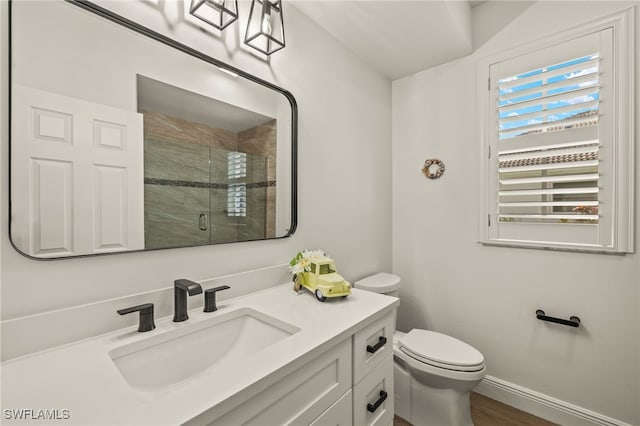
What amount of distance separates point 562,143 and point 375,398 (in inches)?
65.5

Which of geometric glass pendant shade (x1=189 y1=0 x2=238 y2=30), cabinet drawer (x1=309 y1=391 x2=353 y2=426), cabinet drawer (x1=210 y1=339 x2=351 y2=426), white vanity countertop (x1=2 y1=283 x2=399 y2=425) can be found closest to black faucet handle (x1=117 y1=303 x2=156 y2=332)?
white vanity countertop (x1=2 y1=283 x2=399 y2=425)

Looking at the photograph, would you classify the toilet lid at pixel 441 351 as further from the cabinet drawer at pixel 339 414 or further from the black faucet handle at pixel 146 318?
the black faucet handle at pixel 146 318

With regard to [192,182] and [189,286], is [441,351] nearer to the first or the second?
[189,286]

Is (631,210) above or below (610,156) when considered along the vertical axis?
below

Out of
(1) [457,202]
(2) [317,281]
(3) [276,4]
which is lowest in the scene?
(2) [317,281]

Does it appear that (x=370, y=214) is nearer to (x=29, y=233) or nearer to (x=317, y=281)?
A: (x=317, y=281)

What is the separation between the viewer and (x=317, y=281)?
118 centimetres

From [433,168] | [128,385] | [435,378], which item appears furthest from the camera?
[433,168]

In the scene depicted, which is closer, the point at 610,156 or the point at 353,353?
the point at 353,353

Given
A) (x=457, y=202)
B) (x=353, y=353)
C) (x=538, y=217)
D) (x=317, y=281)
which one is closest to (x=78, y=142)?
(x=317, y=281)

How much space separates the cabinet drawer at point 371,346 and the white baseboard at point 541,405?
3.86 ft

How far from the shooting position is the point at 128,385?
605 millimetres

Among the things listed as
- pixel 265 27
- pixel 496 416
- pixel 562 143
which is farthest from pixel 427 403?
pixel 265 27

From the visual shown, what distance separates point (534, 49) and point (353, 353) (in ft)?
6.49
